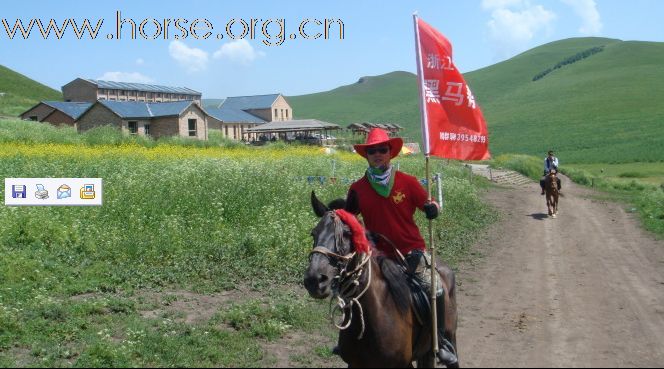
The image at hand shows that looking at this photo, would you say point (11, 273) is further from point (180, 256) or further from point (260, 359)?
point (260, 359)

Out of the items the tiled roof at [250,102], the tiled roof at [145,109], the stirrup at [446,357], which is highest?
the tiled roof at [250,102]

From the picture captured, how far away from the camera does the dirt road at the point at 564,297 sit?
25.3ft

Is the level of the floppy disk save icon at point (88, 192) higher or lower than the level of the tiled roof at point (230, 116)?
lower

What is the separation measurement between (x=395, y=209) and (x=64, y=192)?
1195cm

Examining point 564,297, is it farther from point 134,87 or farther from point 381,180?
point 134,87

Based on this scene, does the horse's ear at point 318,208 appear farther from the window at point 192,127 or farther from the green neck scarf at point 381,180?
the window at point 192,127

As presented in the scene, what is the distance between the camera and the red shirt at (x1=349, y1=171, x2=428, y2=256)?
5.45 metres

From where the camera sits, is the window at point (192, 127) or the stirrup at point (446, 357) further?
the window at point (192, 127)

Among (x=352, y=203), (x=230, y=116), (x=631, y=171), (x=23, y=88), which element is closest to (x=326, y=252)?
(x=352, y=203)

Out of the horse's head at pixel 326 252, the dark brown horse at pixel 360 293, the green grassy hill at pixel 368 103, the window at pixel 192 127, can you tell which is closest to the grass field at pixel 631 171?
the window at pixel 192 127

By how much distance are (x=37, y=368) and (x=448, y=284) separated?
14.9ft

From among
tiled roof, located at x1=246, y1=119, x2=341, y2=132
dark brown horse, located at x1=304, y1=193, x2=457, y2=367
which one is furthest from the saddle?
tiled roof, located at x1=246, y1=119, x2=341, y2=132

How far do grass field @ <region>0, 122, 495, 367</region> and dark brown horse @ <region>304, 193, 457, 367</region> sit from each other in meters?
2.88

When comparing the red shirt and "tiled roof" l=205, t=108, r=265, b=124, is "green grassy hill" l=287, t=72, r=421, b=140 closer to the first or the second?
"tiled roof" l=205, t=108, r=265, b=124
